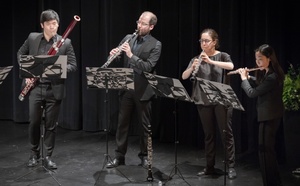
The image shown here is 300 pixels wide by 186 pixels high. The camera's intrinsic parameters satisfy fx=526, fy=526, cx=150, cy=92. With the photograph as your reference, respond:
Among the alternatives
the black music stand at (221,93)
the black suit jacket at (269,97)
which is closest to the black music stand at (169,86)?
the black music stand at (221,93)

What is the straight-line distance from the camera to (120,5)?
7.12m

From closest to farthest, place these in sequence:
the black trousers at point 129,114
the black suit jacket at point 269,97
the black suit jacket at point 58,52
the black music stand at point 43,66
Answer: the black suit jacket at point 269,97 < the black music stand at point 43,66 < the black suit jacket at point 58,52 < the black trousers at point 129,114

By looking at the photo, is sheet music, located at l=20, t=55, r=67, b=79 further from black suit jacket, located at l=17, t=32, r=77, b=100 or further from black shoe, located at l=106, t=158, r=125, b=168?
black shoe, located at l=106, t=158, r=125, b=168

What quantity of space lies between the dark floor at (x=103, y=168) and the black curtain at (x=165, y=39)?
0.40 m

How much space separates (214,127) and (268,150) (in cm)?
74

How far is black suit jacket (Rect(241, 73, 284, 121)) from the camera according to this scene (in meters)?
4.75

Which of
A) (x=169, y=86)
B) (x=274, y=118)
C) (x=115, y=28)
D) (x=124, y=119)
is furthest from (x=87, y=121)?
(x=274, y=118)

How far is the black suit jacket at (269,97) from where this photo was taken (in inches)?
187

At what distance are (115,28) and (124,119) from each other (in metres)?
1.83

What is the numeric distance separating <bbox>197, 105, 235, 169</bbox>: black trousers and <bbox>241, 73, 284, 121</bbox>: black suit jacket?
0.58 m

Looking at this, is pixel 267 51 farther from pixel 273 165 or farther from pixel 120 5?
pixel 120 5

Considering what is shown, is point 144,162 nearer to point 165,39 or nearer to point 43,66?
point 43,66

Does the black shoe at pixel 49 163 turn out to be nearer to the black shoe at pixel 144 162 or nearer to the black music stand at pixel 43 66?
the black shoe at pixel 144 162

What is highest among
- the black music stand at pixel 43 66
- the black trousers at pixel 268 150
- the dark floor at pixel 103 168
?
the black music stand at pixel 43 66
